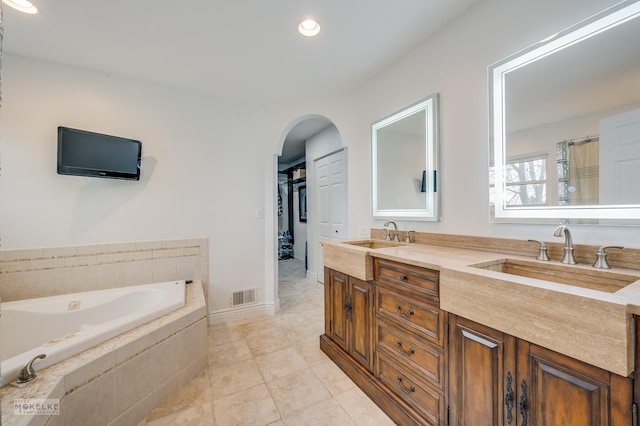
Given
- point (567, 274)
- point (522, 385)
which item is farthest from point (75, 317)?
point (567, 274)

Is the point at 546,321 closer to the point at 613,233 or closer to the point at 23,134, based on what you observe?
the point at 613,233

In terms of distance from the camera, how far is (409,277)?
1.55 meters

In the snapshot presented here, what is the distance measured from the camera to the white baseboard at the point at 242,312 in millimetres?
2879

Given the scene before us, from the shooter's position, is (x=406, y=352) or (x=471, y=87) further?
(x=471, y=87)

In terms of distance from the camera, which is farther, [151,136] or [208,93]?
[208,93]

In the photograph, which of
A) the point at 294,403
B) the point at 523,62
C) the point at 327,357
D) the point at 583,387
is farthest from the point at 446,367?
the point at 523,62

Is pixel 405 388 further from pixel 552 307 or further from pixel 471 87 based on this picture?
pixel 471 87

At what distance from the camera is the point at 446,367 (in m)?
1.35

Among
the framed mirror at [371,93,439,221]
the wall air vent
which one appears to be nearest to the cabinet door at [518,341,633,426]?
the framed mirror at [371,93,439,221]

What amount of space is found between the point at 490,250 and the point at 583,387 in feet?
2.70

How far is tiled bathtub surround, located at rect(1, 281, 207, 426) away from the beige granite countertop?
1.64 meters

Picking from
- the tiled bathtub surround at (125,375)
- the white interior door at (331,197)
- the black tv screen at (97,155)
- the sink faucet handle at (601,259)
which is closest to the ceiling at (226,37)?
the black tv screen at (97,155)

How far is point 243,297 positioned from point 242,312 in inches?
6.2

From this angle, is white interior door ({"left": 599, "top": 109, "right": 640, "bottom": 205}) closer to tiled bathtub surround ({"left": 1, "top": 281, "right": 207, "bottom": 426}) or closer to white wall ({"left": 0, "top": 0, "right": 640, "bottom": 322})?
white wall ({"left": 0, "top": 0, "right": 640, "bottom": 322})
